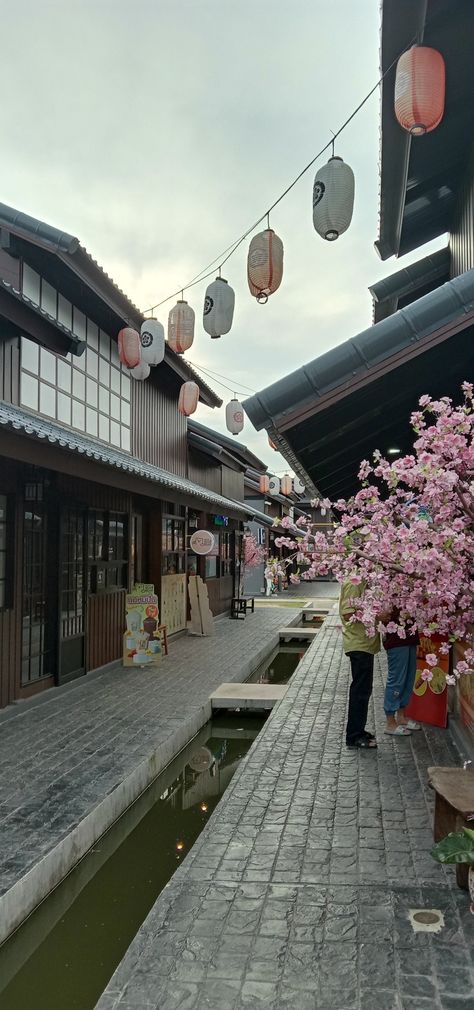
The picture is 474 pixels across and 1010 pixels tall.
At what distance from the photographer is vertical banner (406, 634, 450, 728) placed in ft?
23.9

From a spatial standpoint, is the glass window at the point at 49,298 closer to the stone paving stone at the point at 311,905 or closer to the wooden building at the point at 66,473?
the wooden building at the point at 66,473

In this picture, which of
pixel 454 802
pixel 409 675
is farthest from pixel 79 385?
pixel 454 802

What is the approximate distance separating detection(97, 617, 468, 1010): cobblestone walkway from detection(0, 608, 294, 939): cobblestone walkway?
1052 mm

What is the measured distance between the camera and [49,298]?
10.4m

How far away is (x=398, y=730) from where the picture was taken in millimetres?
7227

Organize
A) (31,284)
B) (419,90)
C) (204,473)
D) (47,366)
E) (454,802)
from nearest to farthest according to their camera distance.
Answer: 1. (454,802)
2. (419,90)
3. (31,284)
4. (47,366)
5. (204,473)

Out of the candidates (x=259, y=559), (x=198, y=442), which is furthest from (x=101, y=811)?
(x=259, y=559)

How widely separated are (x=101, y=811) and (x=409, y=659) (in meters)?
3.37

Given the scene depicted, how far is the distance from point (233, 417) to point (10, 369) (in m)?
11.0

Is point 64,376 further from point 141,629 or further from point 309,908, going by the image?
point 309,908

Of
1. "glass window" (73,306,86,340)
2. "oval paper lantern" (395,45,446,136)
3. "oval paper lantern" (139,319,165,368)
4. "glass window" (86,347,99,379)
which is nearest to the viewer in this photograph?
"oval paper lantern" (395,45,446,136)

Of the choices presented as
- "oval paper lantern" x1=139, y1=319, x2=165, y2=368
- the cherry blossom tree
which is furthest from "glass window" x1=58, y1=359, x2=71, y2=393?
the cherry blossom tree

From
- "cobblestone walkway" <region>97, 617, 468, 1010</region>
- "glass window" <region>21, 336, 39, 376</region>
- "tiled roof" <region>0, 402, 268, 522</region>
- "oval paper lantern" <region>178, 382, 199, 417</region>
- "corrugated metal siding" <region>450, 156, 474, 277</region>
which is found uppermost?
"corrugated metal siding" <region>450, 156, 474, 277</region>

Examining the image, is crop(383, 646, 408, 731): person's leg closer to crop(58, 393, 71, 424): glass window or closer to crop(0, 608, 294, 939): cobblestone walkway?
crop(0, 608, 294, 939): cobblestone walkway
